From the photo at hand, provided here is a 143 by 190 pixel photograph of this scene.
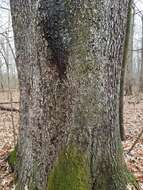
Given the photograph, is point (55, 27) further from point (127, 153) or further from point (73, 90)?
point (127, 153)

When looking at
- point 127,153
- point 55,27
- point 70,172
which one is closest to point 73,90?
point 55,27

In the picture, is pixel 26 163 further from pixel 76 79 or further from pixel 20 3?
pixel 20 3

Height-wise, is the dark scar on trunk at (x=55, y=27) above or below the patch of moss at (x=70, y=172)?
above

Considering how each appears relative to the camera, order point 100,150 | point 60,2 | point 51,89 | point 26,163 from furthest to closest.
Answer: point 26,163 → point 100,150 → point 51,89 → point 60,2

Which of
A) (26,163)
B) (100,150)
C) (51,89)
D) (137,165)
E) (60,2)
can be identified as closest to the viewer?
(60,2)

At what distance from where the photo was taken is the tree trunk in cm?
247

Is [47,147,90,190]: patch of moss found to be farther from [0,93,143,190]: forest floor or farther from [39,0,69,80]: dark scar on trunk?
[39,0,69,80]: dark scar on trunk

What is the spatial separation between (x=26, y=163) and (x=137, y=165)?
2.09m

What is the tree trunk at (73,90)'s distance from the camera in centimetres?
247

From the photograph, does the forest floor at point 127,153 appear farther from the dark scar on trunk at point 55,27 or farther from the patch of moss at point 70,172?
the dark scar on trunk at point 55,27

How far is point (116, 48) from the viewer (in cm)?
269

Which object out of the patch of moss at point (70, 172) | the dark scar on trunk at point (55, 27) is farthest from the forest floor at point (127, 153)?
the dark scar on trunk at point (55, 27)

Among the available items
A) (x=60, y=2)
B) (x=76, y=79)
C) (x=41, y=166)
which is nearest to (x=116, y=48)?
(x=76, y=79)

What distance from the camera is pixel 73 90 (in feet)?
8.42
